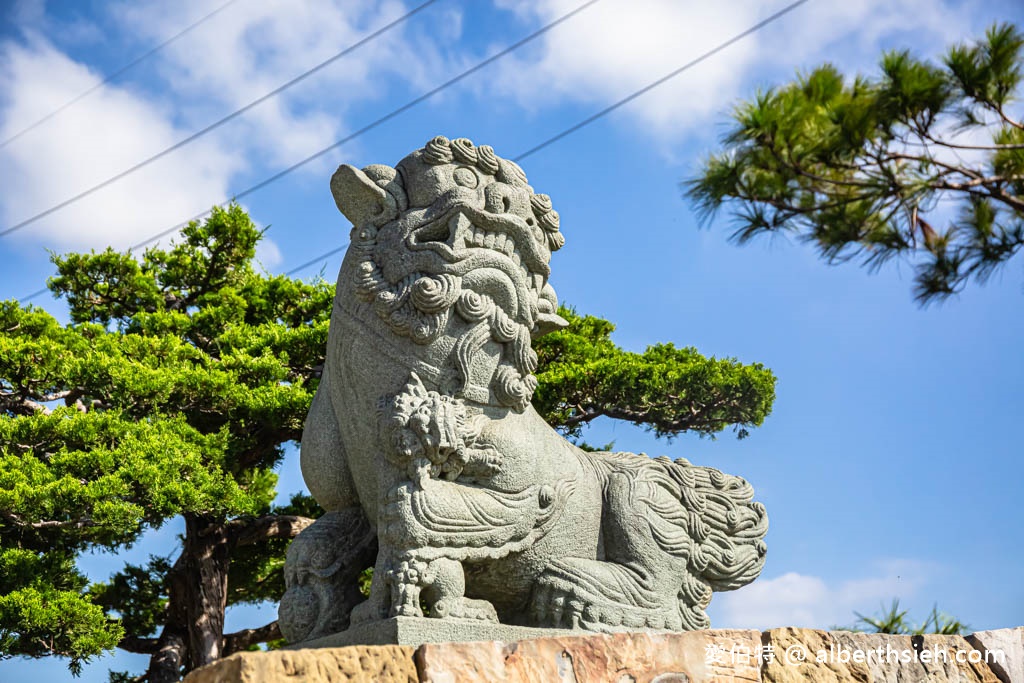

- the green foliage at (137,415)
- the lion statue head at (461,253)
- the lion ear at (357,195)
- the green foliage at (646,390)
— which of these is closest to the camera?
the lion statue head at (461,253)

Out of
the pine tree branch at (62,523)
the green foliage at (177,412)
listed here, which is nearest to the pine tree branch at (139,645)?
the green foliage at (177,412)

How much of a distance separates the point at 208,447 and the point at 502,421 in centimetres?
504

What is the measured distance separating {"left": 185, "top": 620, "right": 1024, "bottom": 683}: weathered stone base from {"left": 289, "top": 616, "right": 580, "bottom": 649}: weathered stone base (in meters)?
0.03

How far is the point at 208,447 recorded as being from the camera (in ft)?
26.5

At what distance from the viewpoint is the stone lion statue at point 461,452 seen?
3.39 m

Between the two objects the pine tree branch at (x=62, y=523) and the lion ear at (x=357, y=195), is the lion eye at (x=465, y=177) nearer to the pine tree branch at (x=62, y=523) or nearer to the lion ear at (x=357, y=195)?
the lion ear at (x=357, y=195)

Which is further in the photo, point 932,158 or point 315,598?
point 932,158

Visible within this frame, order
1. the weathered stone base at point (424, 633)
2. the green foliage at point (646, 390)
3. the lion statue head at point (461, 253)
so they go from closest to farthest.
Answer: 1. the weathered stone base at point (424, 633)
2. the lion statue head at point (461, 253)
3. the green foliage at point (646, 390)

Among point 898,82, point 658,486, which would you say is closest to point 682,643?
point 658,486

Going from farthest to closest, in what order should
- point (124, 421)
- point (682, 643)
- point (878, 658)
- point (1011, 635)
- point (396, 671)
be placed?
point (124, 421), point (1011, 635), point (878, 658), point (682, 643), point (396, 671)

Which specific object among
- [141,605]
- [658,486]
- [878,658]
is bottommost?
[878,658]

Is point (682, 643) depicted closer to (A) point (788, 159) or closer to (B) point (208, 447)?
(A) point (788, 159)

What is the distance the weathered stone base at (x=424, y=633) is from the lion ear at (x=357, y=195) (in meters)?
1.43

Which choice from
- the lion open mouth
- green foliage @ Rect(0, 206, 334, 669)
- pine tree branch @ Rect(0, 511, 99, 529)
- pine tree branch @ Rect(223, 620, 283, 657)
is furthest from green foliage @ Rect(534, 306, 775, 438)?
the lion open mouth
